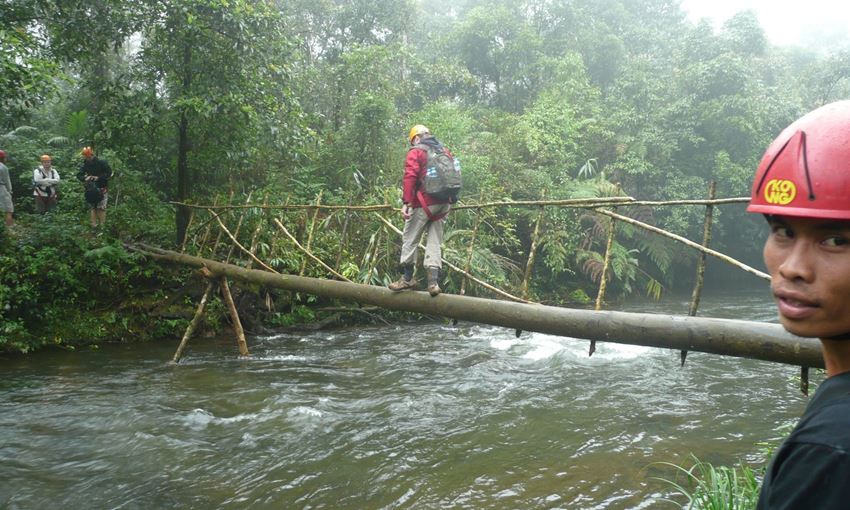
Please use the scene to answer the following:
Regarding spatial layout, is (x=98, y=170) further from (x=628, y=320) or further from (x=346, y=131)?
(x=628, y=320)

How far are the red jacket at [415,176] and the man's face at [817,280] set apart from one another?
447 centimetres

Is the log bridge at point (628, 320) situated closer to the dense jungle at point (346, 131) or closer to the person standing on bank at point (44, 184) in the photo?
the dense jungle at point (346, 131)

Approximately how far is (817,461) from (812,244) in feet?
1.11

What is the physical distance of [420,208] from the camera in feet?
18.1

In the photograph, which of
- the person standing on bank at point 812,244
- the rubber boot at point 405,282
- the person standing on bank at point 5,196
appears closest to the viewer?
the person standing on bank at point 812,244

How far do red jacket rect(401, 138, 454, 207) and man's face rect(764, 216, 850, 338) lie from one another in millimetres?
4474

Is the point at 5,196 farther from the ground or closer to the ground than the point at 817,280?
farther from the ground

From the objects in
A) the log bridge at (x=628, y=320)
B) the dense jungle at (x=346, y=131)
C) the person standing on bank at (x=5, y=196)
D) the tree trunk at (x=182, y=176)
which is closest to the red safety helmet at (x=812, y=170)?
the log bridge at (x=628, y=320)

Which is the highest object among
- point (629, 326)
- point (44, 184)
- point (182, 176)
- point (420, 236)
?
point (182, 176)

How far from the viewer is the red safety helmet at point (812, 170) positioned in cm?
89

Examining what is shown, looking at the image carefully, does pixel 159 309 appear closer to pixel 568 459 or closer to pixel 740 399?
pixel 568 459

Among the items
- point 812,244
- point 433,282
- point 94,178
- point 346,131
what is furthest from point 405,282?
point 346,131

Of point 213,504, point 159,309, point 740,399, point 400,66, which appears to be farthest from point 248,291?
point 400,66

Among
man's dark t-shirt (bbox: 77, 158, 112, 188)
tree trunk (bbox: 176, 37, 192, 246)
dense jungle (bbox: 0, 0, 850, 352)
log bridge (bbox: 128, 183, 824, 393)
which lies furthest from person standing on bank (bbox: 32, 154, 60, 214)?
log bridge (bbox: 128, 183, 824, 393)
